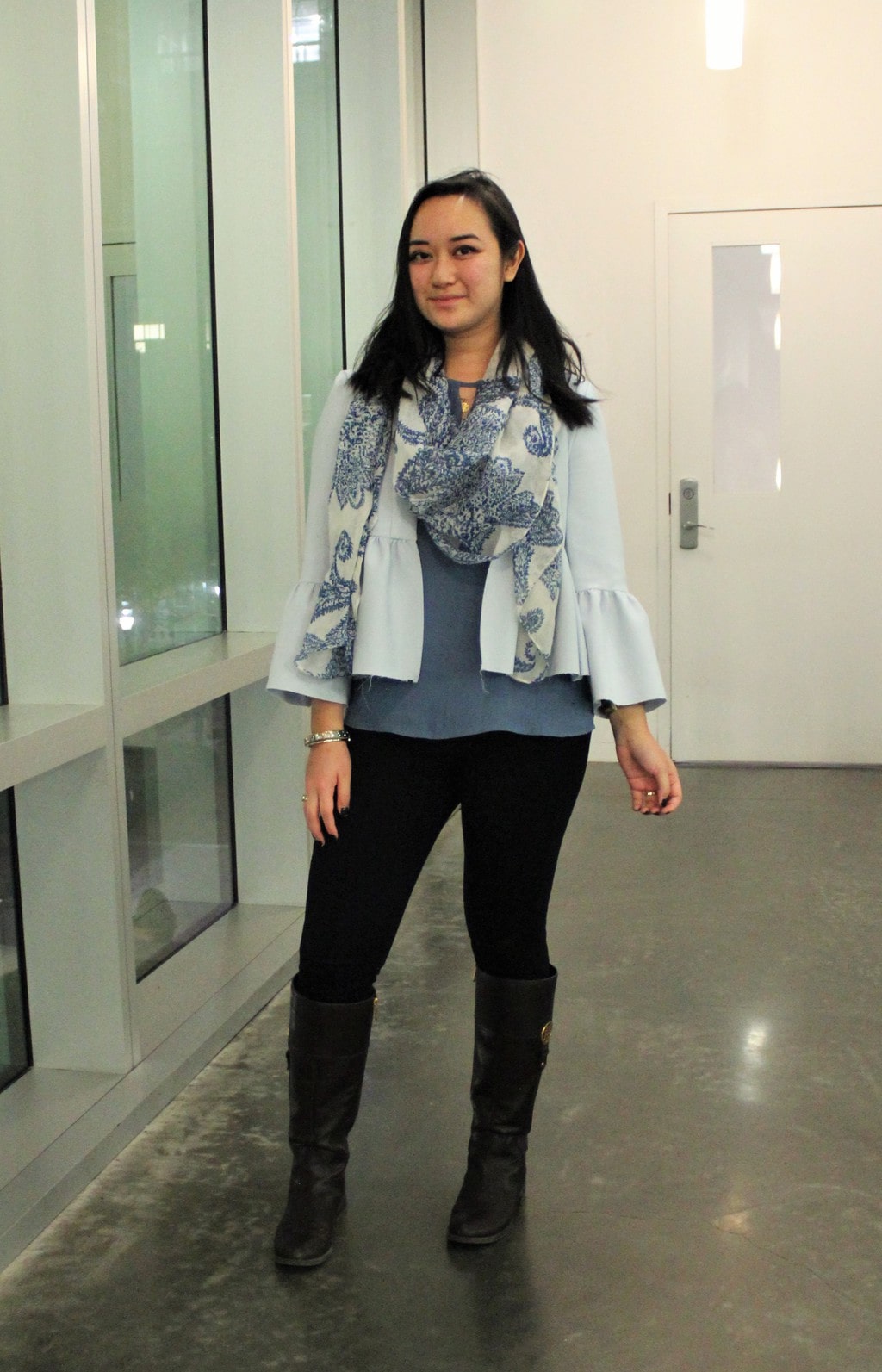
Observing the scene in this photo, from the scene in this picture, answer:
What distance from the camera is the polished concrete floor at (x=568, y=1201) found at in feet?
5.54

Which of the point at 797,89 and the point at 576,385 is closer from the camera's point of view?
the point at 576,385

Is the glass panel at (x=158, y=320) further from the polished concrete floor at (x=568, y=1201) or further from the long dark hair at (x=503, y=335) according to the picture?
the long dark hair at (x=503, y=335)

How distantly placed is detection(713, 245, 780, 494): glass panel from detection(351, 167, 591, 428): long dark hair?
373 cm

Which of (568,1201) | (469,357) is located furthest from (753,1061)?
(469,357)

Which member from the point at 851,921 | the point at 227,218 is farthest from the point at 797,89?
the point at 851,921

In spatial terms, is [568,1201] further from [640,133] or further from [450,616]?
[640,133]

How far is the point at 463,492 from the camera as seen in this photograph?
1.65 meters

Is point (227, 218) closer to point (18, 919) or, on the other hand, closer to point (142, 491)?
point (142, 491)

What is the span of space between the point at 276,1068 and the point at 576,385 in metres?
1.43

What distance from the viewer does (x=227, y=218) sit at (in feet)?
9.91

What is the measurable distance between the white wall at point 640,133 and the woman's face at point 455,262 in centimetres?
376

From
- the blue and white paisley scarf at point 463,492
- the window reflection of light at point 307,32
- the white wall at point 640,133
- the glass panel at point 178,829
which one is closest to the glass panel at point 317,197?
the window reflection of light at point 307,32

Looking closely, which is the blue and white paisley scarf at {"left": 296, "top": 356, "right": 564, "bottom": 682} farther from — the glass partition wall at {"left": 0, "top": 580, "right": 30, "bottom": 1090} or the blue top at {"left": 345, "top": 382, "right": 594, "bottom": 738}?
the glass partition wall at {"left": 0, "top": 580, "right": 30, "bottom": 1090}

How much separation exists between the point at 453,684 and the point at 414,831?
210 mm
